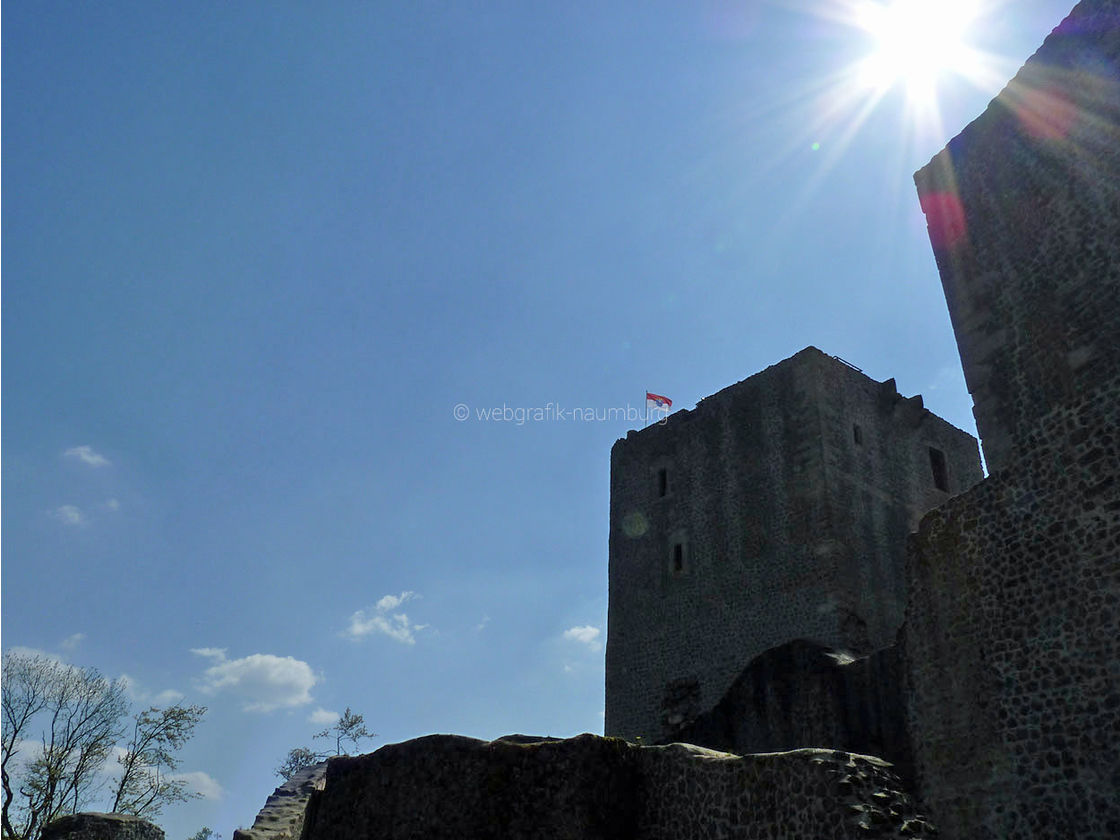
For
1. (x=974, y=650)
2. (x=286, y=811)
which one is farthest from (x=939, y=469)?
(x=286, y=811)

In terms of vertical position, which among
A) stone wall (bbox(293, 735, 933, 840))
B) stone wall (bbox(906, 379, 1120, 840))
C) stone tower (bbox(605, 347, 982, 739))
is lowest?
stone wall (bbox(293, 735, 933, 840))

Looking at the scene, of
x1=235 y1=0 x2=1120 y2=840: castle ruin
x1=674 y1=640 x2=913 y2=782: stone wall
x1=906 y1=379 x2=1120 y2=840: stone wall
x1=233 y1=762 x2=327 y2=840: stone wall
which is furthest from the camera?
x1=233 y1=762 x2=327 y2=840: stone wall

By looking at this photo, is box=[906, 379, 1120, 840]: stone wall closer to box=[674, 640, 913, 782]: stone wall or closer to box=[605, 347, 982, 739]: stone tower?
box=[674, 640, 913, 782]: stone wall

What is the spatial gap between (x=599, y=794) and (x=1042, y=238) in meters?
8.78

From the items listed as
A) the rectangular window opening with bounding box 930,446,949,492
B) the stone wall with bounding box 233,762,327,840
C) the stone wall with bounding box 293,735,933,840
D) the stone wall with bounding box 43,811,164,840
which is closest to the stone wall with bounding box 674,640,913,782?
the stone wall with bounding box 293,735,933,840

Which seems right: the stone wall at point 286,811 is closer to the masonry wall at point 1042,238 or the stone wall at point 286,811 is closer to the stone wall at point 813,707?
the stone wall at point 813,707

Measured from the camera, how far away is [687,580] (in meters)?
19.6

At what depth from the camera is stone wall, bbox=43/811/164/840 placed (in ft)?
50.9

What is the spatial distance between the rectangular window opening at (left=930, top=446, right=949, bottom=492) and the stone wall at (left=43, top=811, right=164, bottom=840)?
1816cm

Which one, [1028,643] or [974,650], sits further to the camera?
[974,650]

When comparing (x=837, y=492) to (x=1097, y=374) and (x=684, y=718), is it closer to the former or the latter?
(x=684, y=718)

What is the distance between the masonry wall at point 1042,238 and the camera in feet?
33.7

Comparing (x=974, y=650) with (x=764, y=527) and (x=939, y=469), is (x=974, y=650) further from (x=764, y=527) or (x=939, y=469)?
(x=939, y=469)

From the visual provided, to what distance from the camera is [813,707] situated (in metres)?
12.9
